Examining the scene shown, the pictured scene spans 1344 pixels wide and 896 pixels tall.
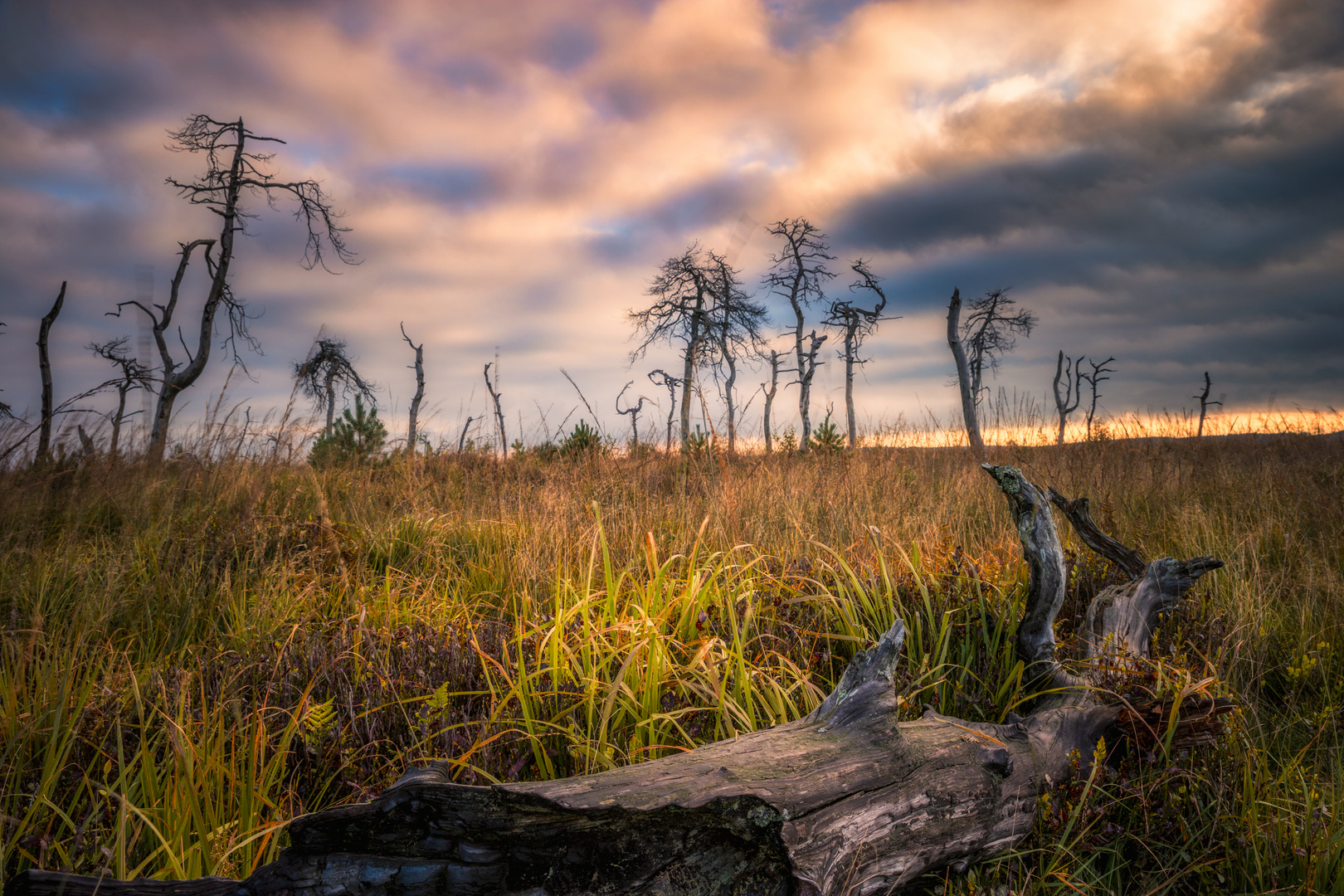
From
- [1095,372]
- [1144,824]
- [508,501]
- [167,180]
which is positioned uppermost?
[167,180]

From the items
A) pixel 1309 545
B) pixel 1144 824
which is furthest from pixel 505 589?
pixel 1309 545

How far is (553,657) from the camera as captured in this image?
231cm

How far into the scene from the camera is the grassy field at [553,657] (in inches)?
73.1

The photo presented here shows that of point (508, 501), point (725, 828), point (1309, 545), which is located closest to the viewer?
point (725, 828)

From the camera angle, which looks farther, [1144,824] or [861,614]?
[861,614]

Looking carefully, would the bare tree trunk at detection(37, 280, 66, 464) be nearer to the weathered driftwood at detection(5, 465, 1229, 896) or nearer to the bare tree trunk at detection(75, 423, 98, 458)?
the bare tree trunk at detection(75, 423, 98, 458)

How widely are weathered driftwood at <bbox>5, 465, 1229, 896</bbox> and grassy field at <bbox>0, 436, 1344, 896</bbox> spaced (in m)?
0.19

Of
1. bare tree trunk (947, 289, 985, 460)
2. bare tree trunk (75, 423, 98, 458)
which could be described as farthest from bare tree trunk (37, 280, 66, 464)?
bare tree trunk (947, 289, 985, 460)

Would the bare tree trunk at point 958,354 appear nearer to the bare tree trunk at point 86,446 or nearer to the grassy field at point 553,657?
the grassy field at point 553,657

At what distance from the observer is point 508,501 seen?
6469 millimetres

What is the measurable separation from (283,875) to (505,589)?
270 cm

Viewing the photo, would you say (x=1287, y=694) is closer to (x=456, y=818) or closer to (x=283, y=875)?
(x=456, y=818)

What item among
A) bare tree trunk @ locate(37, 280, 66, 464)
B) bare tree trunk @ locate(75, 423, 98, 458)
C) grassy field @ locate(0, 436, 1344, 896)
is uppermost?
bare tree trunk @ locate(37, 280, 66, 464)

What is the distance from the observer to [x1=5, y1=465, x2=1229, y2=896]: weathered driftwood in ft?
3.84
